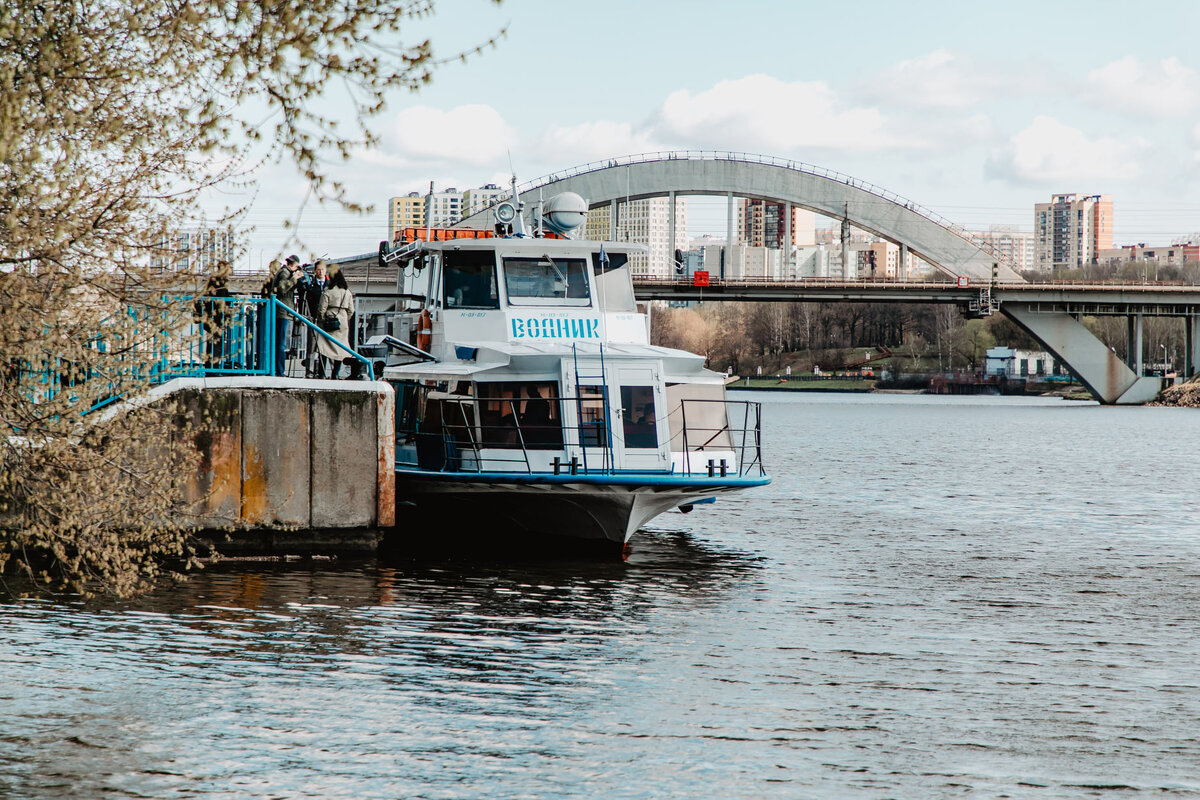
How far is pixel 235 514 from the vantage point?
17.3m

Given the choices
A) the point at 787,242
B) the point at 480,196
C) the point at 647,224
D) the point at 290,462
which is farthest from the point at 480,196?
the point at 787,242

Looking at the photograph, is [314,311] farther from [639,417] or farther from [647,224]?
[647,224]

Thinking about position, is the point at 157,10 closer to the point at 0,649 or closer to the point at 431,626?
the point at 0,649

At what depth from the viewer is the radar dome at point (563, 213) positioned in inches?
950

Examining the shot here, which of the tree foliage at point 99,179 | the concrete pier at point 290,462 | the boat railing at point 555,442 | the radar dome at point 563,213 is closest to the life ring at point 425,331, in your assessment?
the boat railing at point 555,442

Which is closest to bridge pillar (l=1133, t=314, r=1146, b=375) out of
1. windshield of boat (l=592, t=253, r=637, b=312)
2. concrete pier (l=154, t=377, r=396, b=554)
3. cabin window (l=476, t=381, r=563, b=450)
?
windshield of boat (l=592, t=253, r=637, b=312)

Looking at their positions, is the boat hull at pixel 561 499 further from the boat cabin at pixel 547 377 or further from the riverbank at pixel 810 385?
the riverbank at pixel 810 385

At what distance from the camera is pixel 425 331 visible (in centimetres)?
2241

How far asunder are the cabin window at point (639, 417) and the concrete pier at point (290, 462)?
11.4 feet

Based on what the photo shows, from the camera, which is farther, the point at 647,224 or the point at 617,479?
the point at 647,224

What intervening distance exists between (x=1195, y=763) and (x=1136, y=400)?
93.7 meters

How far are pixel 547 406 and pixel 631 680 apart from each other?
24.3ft

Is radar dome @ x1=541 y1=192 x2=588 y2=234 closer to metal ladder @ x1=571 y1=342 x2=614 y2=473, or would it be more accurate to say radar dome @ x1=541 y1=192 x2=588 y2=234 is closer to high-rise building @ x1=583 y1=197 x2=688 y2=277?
metal ladder @ x1=571 y1=342 x2=614 y2=473

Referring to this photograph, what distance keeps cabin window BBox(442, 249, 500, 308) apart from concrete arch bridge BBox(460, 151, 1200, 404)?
203ft
